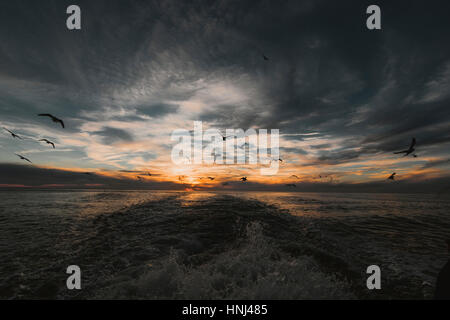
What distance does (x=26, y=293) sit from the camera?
185 inches

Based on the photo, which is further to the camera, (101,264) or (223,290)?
(101,264)

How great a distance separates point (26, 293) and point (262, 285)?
21.5 ft

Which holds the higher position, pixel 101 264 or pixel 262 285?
pixel 262 285

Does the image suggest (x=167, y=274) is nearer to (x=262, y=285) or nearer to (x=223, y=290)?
(x=223, y=290)

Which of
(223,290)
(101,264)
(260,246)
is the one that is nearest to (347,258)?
(260,246)

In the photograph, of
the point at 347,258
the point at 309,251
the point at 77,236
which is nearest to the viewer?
the point at 347,258

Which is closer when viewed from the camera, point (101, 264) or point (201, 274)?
point (201, 274)

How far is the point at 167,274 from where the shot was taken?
530cm
